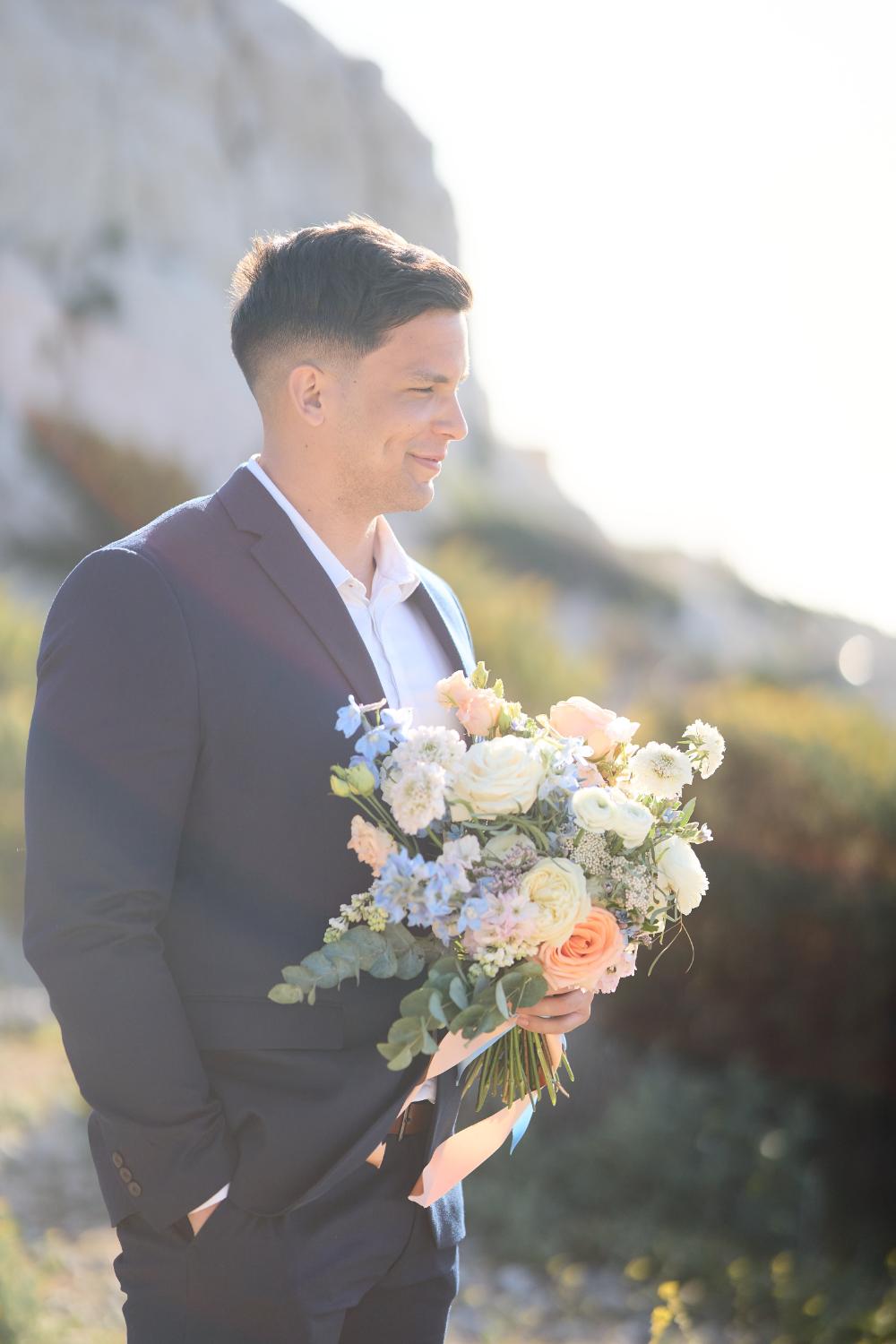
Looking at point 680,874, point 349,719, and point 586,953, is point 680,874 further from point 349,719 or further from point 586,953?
point 349,719

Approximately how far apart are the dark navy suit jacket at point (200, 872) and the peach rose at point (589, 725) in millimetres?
342

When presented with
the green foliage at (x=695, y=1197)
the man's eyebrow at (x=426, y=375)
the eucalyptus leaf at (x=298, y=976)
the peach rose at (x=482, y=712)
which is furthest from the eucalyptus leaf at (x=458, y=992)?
the green foliage at (x=695, y=1197)

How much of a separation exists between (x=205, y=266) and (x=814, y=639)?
1725 centimetres

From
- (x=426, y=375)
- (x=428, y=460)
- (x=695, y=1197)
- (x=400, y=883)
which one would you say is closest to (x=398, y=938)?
(x=400, y=883)

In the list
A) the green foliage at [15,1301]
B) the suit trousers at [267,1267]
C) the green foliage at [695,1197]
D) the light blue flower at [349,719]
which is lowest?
the green foliage at [15,1301]

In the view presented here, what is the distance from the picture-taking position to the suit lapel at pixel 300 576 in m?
2.25

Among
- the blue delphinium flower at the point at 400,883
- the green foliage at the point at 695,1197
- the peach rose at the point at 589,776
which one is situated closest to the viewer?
the blue delphinium flower at the point at 400,883

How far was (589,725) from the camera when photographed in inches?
91.7

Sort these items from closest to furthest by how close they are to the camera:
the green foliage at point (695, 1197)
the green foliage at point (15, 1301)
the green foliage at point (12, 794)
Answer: the green foliage at point (15, 1301) < the green foliage at point (695, 1197) < the green foliage at point (12, 794)

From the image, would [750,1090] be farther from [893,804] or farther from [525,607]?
[525,607]

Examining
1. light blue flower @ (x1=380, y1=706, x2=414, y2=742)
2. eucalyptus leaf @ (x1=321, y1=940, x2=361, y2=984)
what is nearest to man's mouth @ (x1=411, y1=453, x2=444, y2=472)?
light blue flower @ (x1=380, y1=706, x2=414, y2=742)

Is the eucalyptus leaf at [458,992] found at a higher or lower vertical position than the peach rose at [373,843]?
lower

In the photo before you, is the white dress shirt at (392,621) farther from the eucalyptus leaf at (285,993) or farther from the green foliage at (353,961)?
the eucalyptus leaf at (285,993)

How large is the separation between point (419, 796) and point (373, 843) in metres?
0.13
